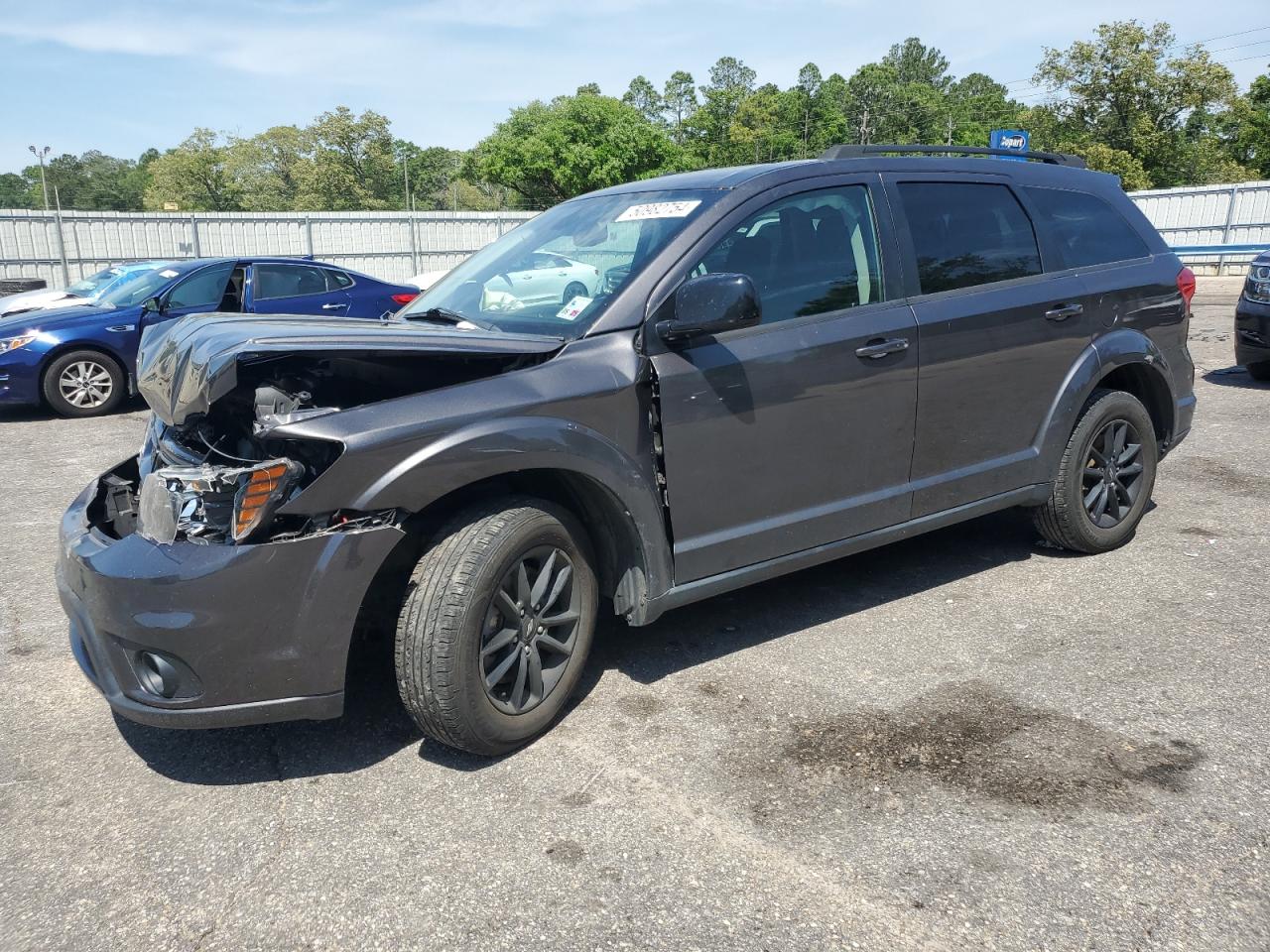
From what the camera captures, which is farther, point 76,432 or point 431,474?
point 76,432

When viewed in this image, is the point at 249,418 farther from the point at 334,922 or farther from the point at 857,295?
the point at 857,295

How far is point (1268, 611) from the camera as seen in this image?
13.7 ft

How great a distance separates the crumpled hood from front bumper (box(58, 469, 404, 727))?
45 centimetres

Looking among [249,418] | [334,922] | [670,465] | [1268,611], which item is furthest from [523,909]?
[1268,611]

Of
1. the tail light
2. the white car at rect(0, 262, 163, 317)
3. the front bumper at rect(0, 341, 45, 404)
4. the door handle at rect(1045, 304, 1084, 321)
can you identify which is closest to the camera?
the door handle at rect(1045, 304, 1084, 321)

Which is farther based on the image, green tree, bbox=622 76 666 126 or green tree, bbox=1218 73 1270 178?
green tree, bbox=622 76 666 126

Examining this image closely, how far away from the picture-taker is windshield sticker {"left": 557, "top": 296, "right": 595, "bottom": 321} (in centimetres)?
345

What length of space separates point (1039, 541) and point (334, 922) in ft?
13.0

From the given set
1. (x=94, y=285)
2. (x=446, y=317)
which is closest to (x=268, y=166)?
(x=94, y=285)

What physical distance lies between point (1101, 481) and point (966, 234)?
145 centimetres

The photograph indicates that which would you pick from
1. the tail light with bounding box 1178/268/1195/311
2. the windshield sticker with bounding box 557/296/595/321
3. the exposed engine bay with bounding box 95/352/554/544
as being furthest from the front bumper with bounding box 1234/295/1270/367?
the exposed engine bay with bounding box 95/352/554/544

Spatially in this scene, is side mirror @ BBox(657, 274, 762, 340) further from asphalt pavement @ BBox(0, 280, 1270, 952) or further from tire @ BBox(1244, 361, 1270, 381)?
tire @ BBox(1244, 361, 1270, 381)

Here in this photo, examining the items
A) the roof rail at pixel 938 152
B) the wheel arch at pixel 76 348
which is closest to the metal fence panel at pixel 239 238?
the wheel arch at pixel 76 348

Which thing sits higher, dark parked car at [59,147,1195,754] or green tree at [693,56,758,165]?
Result: green tree at [693,56,758,165]
